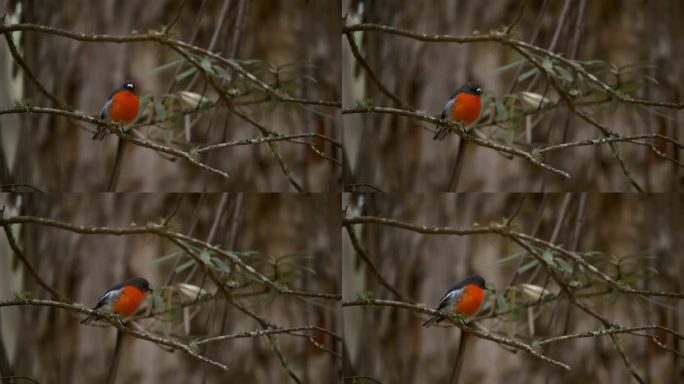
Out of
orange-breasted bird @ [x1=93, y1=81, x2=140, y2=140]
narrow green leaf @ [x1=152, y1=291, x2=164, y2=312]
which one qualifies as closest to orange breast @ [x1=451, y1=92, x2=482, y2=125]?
orange-breasted bird @ [x1=93, y1=81, x2=140, y2=140]

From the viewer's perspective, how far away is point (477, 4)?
384 centimetres

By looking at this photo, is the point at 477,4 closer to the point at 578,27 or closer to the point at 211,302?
the point at 578,27

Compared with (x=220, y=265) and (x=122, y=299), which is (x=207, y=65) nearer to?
(x=220, y=265)

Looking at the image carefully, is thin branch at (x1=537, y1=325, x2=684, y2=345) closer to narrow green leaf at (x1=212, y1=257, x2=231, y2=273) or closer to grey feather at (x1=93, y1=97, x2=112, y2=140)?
narrow green leaf at (x1=212, y1=257, x2=231, y2=273)

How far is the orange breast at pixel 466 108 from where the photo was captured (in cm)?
371

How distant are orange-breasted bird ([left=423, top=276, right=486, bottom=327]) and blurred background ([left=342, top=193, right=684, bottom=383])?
0.11m

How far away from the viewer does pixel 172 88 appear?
3.77m

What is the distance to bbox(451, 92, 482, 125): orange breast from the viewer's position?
371cm

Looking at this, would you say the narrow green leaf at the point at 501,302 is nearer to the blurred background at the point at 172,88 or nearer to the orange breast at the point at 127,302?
the blurred background at the point at 172,88

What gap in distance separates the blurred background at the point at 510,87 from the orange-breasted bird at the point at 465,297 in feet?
1.25

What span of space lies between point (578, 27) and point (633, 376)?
56.1 inches

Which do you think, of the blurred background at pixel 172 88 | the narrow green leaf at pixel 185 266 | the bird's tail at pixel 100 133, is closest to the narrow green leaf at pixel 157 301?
the narrow green leaf at pixel 185 266

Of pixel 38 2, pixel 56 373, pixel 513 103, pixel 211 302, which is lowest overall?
pixel 56 373

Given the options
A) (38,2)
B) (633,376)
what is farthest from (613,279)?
(38,2)
